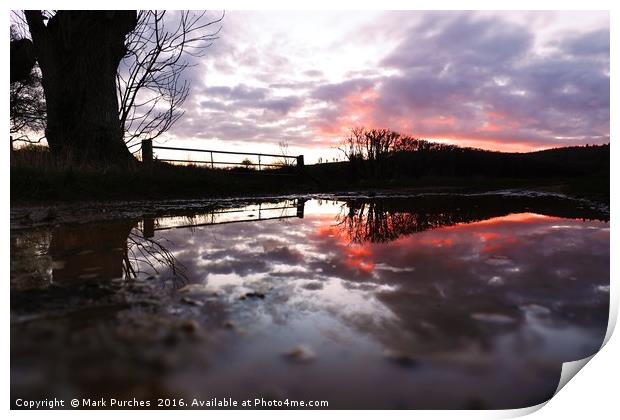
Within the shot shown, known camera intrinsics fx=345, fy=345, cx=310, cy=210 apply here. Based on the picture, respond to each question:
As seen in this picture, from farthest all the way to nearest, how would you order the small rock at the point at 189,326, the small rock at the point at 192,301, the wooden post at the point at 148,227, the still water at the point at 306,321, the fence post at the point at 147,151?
the fence post at the point at 147,151, the wooden post at the point at 148,227, the small rock at the point at 192,301, the small rock at the point at 189,326, the still water at the point at 306,321

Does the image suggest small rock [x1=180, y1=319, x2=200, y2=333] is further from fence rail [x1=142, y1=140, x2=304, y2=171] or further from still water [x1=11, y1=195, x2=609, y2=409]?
fence rail [x1=142, y1=140, x2=304, y2=171]

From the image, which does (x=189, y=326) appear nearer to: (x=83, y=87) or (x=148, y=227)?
(x=148, y=227)

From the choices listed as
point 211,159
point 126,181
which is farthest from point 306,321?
point 211,159

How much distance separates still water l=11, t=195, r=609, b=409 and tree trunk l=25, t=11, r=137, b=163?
4.36 meters

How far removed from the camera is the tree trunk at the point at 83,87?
18.5 feet

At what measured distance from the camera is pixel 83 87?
587cm

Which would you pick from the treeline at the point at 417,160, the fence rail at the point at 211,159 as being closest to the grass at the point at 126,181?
the fence rail at the point at 211,159

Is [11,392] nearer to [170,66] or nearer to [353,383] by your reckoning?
[353,383]

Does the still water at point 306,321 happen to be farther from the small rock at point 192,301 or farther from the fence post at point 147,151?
the fence post at point 147,151

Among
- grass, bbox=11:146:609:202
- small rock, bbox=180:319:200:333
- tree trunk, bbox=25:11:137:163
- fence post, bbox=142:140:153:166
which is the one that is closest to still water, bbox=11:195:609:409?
small rock, bbox=180:319:200:333

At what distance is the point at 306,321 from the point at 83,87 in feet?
21.3

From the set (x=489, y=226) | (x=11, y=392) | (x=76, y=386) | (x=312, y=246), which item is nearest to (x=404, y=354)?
(x=76, y=386)

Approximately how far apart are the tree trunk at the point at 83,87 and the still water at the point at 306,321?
172 inches

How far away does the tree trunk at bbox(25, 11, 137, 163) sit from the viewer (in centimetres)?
565
